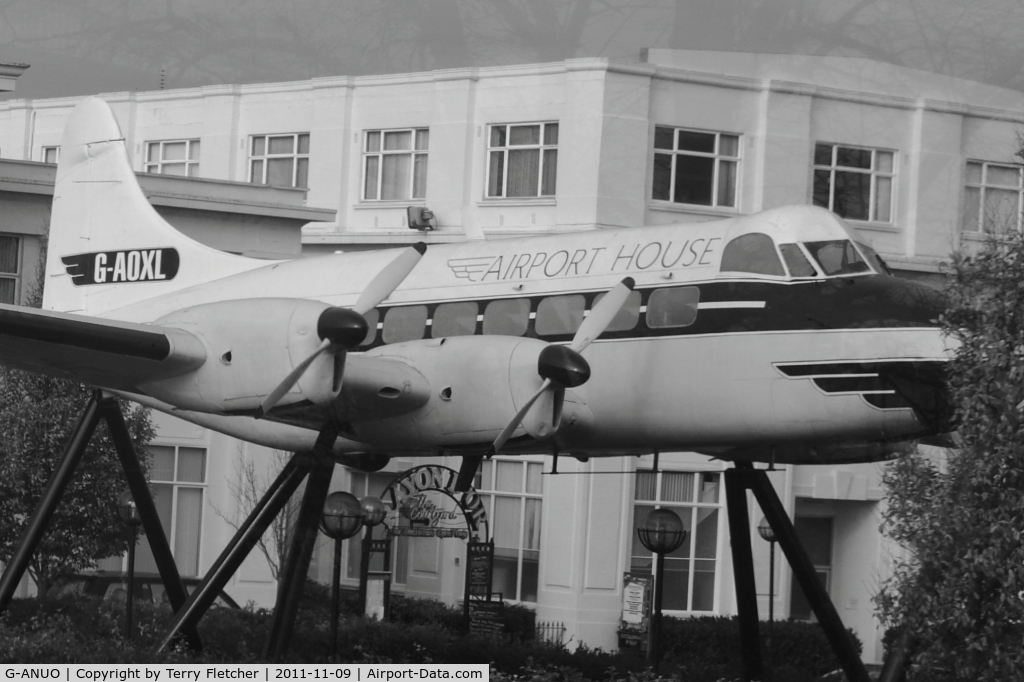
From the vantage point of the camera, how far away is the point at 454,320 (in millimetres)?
15672

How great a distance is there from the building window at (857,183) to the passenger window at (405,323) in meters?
9.02

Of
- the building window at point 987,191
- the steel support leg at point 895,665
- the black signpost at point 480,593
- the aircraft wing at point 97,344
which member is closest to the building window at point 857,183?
the building window at point 987,191

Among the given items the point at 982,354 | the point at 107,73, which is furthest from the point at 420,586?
the point at 982,354

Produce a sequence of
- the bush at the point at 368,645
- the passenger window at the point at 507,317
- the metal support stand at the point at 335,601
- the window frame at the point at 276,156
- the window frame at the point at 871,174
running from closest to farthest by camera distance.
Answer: the passenger window at the point at 507,317 → the bush at the point at 368,645 → the metal support stand at the point at 335,601 → the window frame at the point at 871,174 → the window frame at the point at 276,156

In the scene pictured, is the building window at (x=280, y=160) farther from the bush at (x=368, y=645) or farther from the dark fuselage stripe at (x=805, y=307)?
the dark fuselage stripe at (x=805, y=307)

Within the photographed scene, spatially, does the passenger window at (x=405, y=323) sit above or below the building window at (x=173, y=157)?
below

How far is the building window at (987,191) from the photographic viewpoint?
15984mm

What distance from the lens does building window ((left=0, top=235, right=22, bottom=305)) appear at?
3081 cm

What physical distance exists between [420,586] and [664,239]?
19912 millimetres

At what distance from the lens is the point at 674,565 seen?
29750mm

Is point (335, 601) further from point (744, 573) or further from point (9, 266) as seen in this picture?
point (9, 266)

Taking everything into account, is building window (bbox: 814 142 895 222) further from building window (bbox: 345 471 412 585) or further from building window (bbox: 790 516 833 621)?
building window (bbox: 345 471 412 585)

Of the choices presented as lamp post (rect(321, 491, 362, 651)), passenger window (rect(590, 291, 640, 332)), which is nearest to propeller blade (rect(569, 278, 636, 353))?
passenger window (rect(590, 291, 640, 332))

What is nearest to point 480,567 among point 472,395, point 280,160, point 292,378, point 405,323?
point 280,160
